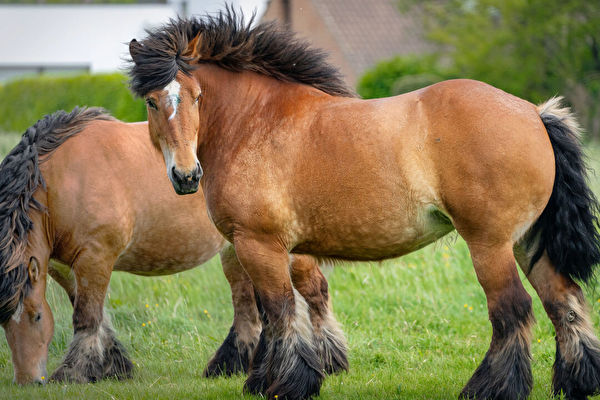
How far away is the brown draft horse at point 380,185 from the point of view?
4363mm

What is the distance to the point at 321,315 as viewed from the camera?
6082 mm

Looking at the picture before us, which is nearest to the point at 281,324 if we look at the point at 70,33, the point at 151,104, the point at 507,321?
the point at 507,321

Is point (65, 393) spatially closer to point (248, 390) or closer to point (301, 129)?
point (248, 390)

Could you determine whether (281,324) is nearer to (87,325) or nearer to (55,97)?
(87,325)

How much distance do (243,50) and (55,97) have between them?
21.3m

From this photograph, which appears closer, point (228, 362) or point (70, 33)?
point (228, 362)

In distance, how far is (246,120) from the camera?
16.6 ft

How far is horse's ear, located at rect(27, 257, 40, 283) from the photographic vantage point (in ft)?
18.6

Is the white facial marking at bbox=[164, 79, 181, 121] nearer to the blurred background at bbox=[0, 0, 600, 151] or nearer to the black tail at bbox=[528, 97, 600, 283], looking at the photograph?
the black tail at bbox=[528, 97, 600, 283]

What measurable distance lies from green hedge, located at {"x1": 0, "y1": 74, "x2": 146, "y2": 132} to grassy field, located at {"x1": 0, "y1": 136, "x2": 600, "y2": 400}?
15.8 metres

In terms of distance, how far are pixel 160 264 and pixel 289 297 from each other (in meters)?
2.06

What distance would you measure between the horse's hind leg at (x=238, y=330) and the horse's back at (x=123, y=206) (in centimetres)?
29

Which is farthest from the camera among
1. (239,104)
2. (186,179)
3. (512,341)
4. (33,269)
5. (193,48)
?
(33,269)

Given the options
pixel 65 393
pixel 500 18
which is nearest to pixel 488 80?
pixel 500 18
